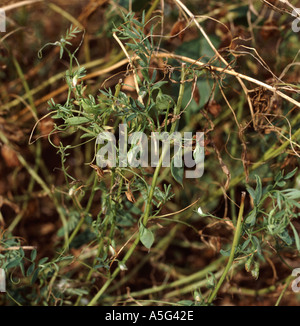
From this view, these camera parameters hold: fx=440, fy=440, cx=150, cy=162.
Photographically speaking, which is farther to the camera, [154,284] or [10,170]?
[10,170]

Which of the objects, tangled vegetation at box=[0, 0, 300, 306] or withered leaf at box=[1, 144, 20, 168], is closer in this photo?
tangled vegetation at box=[0, 0, 300, 306]

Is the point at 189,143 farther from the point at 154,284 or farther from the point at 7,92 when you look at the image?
the point at 7,92

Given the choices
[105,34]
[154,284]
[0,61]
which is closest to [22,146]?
[0,61]

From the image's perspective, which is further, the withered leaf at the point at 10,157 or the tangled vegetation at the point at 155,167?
the withered leaf at the point at 10,157

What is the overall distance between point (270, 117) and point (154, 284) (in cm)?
42

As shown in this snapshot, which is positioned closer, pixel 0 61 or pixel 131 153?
pixel 131 153

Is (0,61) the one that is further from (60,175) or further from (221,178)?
(221,178)

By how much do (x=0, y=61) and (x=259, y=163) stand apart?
2.05 feet
